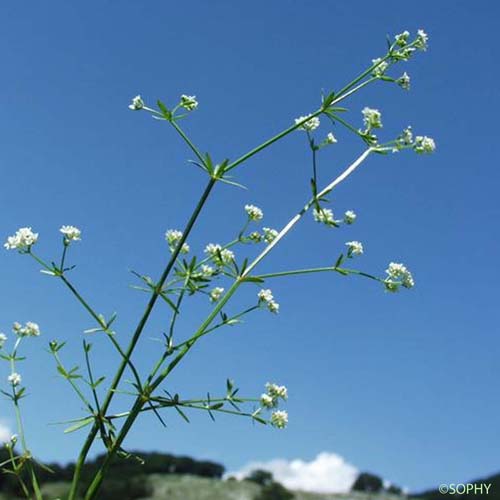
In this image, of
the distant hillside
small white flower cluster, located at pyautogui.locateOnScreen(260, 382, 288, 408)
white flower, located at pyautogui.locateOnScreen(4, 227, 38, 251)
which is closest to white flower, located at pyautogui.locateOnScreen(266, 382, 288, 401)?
A: small white flower cluster, located at pyautogui.locateOnScreen(260, 382, 288, 408)

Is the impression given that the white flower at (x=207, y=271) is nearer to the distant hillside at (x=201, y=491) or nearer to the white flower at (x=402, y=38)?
the white flower at (x=402, y=38)

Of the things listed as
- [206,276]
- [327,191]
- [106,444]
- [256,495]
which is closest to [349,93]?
[327,191]

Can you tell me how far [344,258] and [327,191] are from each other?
15.4 inches

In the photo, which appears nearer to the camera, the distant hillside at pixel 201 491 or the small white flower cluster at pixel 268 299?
the small white flower cluster at pixel 268 299

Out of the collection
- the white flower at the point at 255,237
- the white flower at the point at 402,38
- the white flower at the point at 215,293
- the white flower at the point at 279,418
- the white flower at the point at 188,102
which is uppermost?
the white flower at the point at 402,38

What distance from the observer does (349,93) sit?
11.7ft

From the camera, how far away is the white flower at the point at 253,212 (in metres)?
4.01

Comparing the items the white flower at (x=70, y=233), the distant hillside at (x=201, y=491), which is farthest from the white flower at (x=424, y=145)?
the distant hillside at (x=201, y=491)

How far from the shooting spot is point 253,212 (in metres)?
4.02

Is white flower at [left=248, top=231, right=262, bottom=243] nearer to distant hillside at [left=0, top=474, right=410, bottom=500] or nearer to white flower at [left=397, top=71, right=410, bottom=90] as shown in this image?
white flower at [left=397, top=71, right=410, bottom=90]

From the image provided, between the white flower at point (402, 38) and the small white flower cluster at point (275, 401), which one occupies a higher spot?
the white flower at point (402, 38)

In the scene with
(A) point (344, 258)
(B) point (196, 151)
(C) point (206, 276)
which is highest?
(B) point (196, 151)

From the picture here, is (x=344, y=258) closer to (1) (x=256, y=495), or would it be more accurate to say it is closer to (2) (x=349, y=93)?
(2) (x=349, y=93)

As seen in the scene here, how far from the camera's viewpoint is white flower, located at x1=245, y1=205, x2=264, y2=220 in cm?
401
